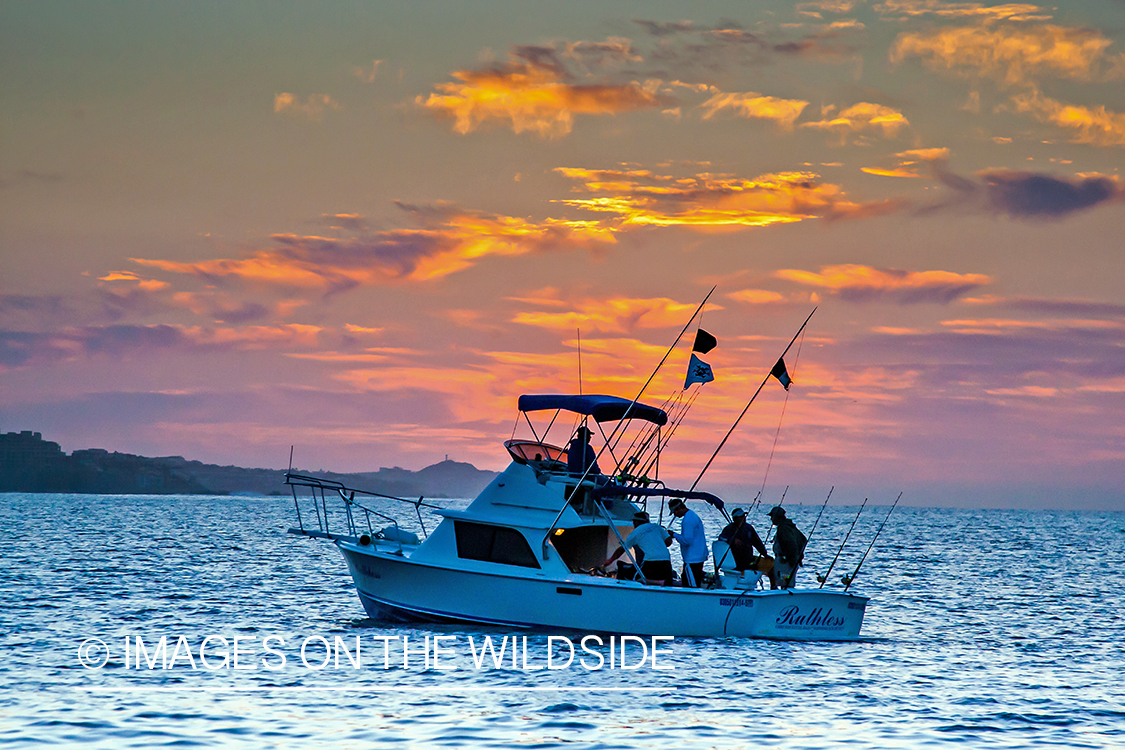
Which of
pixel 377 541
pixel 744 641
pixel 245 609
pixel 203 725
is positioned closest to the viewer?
pixel 203 725

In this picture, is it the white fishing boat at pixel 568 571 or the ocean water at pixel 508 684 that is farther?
the white fishing boat at pixel 568 571

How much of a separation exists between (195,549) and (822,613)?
139ft

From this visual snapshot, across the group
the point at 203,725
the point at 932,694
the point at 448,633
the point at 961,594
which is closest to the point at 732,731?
the point at 932,694

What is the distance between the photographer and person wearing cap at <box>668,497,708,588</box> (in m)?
19.6

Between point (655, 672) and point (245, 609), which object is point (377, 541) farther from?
point (655, 672)

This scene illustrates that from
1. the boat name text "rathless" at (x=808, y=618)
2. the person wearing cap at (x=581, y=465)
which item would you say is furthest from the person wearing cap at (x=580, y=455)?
the boat name text "rathless" at (x=808, y=618)

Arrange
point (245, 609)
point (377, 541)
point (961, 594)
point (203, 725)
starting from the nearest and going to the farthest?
1. point (203, 725)
2. point (377, 541)
3. point (245, 609)
4. point (961, 594)

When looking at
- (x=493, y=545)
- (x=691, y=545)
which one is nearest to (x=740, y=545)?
(x=691, y=545)

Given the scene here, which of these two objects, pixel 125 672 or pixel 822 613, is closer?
pixel 125 672

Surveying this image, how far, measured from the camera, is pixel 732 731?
14.1 m

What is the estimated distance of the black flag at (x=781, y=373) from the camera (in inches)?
826

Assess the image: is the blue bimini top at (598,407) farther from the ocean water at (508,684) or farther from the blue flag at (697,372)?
the ocean water at (508,684)

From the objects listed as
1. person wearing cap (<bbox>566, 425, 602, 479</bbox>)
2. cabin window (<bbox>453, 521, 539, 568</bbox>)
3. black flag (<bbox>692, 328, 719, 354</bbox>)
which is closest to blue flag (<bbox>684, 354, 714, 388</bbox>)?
black flag (<bbox>692, 328, 719, 354</bbox>)

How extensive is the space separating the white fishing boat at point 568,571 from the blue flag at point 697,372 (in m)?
1.35
